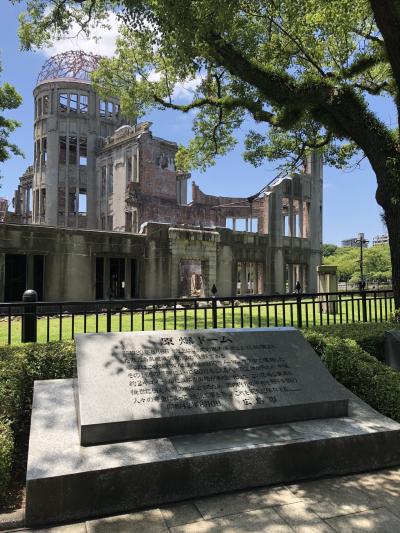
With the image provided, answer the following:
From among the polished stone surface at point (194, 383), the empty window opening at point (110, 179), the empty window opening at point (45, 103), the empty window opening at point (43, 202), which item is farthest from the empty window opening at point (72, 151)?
the polished stone surface at point (194, 383)

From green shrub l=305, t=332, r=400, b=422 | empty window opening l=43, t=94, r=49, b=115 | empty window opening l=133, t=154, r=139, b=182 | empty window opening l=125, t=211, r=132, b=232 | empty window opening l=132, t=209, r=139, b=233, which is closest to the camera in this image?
green shrub l=305, t=332, r=400, b=422

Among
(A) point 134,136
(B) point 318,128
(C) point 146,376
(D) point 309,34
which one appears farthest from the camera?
(A) point 134,136

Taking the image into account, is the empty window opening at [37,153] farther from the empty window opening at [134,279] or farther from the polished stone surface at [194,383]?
the polished stone surface at [194,383]

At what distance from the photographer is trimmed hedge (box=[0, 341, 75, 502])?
3.64 metres

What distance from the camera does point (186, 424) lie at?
404 centimetres

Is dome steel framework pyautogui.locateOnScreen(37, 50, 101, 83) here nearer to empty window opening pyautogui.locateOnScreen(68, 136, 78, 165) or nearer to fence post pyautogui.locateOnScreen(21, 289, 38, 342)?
empty window opening pyautogui.locateOnScreen(68, 136, 78, 165)

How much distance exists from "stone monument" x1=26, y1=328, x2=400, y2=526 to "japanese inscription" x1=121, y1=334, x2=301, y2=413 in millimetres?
12

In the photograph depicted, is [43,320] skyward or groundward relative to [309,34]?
groundward

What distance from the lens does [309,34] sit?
40.6ft

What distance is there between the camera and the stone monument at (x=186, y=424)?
10.9 ft

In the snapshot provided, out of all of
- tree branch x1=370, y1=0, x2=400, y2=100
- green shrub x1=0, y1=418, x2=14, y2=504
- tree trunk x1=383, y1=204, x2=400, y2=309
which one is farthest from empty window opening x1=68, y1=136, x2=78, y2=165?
green shrub x1=0, y1=418, x2=14, y2=504

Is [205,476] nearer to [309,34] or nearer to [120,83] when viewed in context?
[309,34]

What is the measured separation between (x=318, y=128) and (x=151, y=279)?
10139mm

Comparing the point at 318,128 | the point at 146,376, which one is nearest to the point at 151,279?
the point at 318,128
